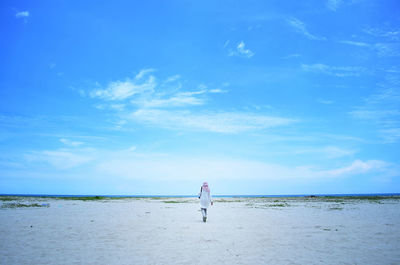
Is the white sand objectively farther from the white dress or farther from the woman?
the white dress

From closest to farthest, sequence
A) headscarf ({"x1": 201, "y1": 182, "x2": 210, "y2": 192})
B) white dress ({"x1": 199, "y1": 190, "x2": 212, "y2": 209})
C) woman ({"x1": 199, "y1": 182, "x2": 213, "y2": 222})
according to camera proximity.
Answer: woman ({"x1": 199, "y1": 182, "x2": 213, "y2": 222}) < white dress ({"x1": 199, "y1": 190, "x2": 212, "y2": 209}) < headscarf ({"x1": 201, "y1": 182, "x2": 210, "y2": 192})

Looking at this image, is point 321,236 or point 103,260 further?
point 321,236

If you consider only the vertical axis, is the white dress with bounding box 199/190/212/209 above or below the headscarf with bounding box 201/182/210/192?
below

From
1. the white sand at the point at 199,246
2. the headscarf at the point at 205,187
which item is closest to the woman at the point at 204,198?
the headscarf at the point at 205,187

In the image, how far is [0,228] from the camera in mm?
15586

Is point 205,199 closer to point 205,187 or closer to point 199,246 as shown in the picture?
point 205,187

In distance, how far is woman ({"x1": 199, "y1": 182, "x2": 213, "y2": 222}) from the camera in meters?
21.0

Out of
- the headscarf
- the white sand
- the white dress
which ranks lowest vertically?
the white sand

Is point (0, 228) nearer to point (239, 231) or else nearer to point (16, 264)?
point (16, 264)

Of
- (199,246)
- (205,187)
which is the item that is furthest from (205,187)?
(199,246)

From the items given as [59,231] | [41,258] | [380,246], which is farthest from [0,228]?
[380,246]

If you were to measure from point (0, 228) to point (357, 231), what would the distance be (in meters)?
18.8

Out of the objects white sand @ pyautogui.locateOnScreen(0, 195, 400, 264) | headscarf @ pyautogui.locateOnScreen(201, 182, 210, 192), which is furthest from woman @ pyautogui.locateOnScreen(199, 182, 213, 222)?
white sand @ pyautogui.locateOnScreen(0, 195, 400, 264)

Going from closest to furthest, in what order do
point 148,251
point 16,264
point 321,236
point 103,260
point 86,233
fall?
1. point 16,264
2. point 103,260
3. point 148,251
4. point 321,236
5. point 86,233
